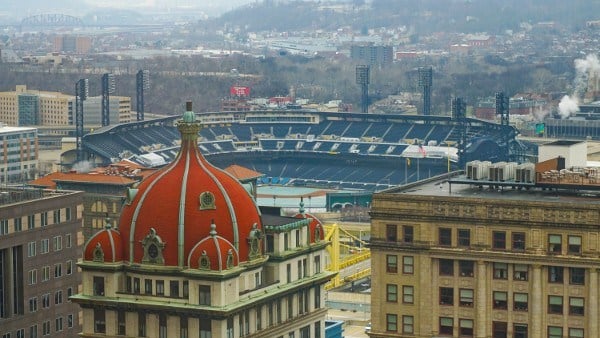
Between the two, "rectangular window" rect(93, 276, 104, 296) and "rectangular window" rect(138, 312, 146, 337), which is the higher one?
"rectangular window" rect(93, 276, 104, 296)

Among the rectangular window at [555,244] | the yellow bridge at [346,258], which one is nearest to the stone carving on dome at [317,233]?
the rectangular window at [555,244]

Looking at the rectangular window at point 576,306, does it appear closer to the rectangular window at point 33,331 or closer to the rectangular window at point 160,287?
the rectangular window at point 160,287

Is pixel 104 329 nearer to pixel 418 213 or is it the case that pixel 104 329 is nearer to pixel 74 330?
pixel 418 213

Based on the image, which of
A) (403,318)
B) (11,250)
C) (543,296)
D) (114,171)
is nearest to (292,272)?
(403,318)

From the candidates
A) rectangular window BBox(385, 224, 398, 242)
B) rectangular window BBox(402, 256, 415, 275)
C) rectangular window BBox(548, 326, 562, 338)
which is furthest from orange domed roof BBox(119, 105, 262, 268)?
rectangular window BBox(548, 326, 562, 338)

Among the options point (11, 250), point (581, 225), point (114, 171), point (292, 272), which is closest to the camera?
point (581, 225)

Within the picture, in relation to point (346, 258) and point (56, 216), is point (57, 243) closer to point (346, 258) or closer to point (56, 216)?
point (56, 216)

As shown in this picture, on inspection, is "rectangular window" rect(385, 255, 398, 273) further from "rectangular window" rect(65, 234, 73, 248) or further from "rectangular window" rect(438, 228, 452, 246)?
"rectangular window" rect(65, 234, 73, 248)
